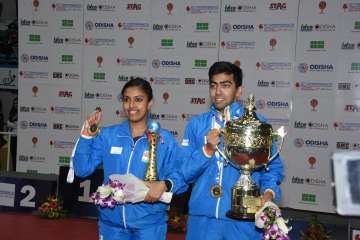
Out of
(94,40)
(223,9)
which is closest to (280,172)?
(223,9)

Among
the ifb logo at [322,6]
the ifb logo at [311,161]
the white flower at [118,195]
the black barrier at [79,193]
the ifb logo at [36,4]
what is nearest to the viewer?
the white flower at [118,195]

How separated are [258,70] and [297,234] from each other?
7.20 ft

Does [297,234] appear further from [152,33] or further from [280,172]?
[152,33]

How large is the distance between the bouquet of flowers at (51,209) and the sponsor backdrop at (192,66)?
4.62ft

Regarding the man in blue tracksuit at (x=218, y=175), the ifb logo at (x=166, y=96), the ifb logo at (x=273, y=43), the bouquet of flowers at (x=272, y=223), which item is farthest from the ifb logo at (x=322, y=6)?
the bouquet of flowers at (x=272, y=223)

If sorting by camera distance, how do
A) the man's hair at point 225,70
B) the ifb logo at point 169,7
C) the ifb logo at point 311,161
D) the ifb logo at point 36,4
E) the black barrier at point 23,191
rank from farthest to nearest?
1. the ifb logo at point 36,4
2. the ifb logo at point 169,7
3. the ifb logo at point 311,161
4. the black barrier at point 23,191
5. the man's hair at point 225,70

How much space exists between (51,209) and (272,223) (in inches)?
148

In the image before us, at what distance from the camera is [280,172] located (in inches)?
104

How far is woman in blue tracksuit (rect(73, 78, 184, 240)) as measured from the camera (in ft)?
8.83

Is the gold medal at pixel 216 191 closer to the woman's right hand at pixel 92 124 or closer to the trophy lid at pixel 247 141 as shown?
the trophy lid at pixel 247 141

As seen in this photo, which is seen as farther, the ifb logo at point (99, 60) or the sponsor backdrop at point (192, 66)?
the ifb logo at point (99, 60)

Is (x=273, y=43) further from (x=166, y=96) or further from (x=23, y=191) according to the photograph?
(x=23, y=191)

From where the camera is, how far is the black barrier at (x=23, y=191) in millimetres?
5641

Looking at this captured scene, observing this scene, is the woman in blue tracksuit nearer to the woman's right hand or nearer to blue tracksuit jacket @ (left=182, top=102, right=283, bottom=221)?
the woman's right hand
